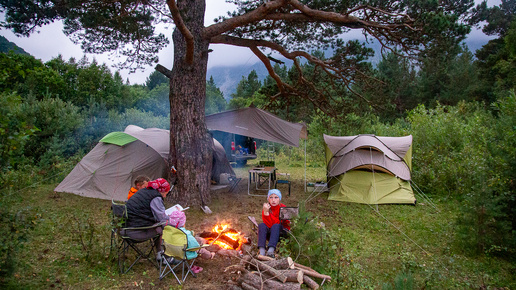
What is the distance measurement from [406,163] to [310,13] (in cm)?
458

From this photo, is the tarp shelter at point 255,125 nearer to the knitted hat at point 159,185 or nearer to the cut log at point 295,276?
the knitted hat at point 159,185

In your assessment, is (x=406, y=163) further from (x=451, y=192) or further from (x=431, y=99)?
(x=431, y=99)

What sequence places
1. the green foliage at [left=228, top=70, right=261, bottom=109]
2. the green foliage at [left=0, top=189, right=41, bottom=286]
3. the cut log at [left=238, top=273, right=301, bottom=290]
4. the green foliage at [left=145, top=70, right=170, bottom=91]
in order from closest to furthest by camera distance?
the green foliage at [left=0, top=189, right=41, bottom=286]
the cut log at [left=238, top=273, right=301, bottom=290]
the green foliage at [left=228, top=70, right=261, bottom=109]
the green foliage at [left=145, top=70, right=170, bottom=91]

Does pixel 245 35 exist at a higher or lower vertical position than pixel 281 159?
higher

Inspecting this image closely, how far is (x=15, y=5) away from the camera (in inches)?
241

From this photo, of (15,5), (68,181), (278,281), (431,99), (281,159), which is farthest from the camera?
(431,99)

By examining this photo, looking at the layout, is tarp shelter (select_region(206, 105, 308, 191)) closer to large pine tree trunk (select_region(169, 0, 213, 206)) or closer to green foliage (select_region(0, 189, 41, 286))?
large pine tree trunk (select_region(169, 0, 213, 206))

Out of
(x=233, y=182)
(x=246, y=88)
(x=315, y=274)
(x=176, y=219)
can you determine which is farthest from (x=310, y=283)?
(x=246, y=88)

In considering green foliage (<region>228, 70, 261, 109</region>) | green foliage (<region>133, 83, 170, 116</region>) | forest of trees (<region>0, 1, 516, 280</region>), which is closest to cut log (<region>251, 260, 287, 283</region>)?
forest of trees (<region>0, 1, 516, 280</region>)

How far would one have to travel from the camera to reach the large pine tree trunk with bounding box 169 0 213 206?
6.88 m

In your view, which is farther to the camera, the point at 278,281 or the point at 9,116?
the point at 278,281

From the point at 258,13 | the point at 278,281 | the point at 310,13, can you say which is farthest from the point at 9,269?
the point at 310,13

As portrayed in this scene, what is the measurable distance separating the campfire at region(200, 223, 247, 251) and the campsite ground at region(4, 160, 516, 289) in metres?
0.35

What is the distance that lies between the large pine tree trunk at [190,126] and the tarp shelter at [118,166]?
1141 millimetres
